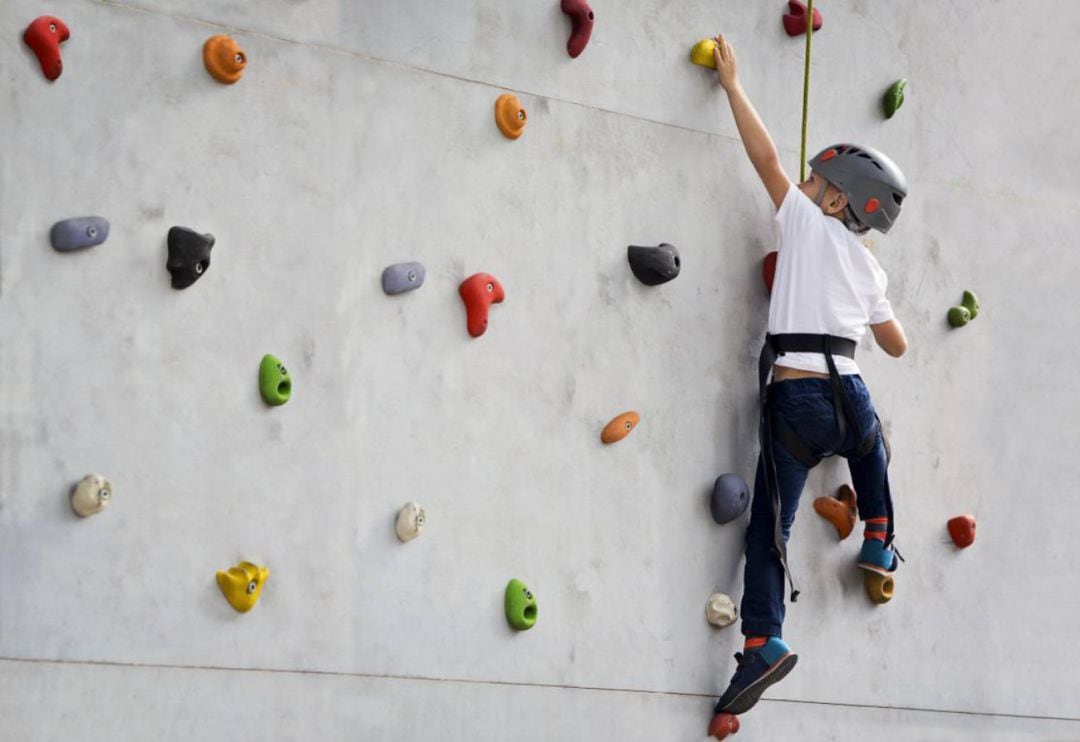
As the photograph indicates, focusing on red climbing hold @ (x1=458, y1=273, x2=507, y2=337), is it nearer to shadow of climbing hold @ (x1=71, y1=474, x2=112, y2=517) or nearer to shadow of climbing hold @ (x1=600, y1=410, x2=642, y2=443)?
shadow of climbing hold @ (x1=600, y1=410, x2=642, y2=443)

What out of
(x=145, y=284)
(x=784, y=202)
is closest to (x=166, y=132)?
(x=145, y=284)

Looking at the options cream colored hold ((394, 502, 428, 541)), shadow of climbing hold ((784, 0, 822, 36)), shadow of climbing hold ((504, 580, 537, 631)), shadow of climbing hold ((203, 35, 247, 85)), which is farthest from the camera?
shadow of climbing hold ((784, 0, 822, 36))

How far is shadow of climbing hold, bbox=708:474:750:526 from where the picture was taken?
14.7 feet

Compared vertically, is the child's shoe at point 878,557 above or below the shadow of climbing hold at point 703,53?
below

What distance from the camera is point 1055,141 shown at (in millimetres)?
5367

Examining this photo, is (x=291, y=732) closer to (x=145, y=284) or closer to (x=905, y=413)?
(x=145, y=284)

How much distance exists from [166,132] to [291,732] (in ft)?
4.45

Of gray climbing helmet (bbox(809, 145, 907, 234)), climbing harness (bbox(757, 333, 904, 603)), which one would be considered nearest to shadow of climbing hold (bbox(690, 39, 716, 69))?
gray climbing helmet (bbox(809, 145, 907, 234))

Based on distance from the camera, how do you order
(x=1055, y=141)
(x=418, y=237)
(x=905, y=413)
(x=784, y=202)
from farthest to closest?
(x=1055, y=141) → (x=905, y=413) → (x=784, y=202) → (x=418, y=237)

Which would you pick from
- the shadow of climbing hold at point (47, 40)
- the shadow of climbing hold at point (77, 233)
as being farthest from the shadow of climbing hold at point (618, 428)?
the shadow of climbing hold at point (47, 40)

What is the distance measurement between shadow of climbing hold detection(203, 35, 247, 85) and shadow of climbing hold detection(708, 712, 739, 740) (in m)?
2.03

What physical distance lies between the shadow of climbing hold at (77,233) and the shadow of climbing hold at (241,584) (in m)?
0.77

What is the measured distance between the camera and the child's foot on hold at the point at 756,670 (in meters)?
4.32

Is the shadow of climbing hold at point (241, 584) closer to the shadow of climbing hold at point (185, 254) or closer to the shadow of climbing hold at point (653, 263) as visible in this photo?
the shadow of climbing hold at point (185, 254)
